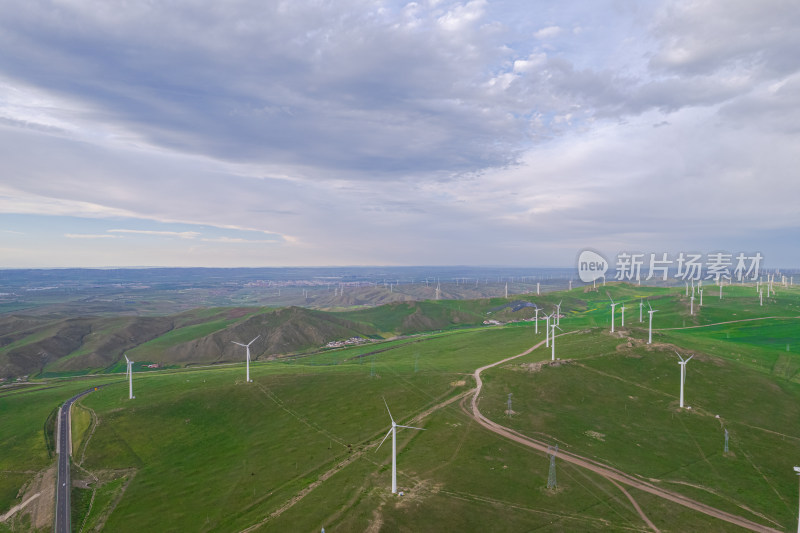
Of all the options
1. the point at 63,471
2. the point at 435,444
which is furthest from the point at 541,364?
the point at 63,471

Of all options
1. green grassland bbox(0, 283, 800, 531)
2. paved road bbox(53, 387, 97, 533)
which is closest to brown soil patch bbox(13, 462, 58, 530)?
paved road bbox(53, 387, 97, 533)

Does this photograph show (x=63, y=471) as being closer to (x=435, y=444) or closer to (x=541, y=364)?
(x=435, y=444)

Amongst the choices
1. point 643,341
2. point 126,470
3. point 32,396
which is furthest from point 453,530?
point 32,396

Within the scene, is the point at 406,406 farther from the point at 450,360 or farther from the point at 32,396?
the point at 32,396

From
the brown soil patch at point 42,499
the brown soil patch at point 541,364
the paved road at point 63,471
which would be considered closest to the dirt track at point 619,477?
the brown soil patch at point 541,364

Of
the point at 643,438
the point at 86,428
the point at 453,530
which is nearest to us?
the point at 453,530

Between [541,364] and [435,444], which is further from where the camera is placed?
[541,364]
